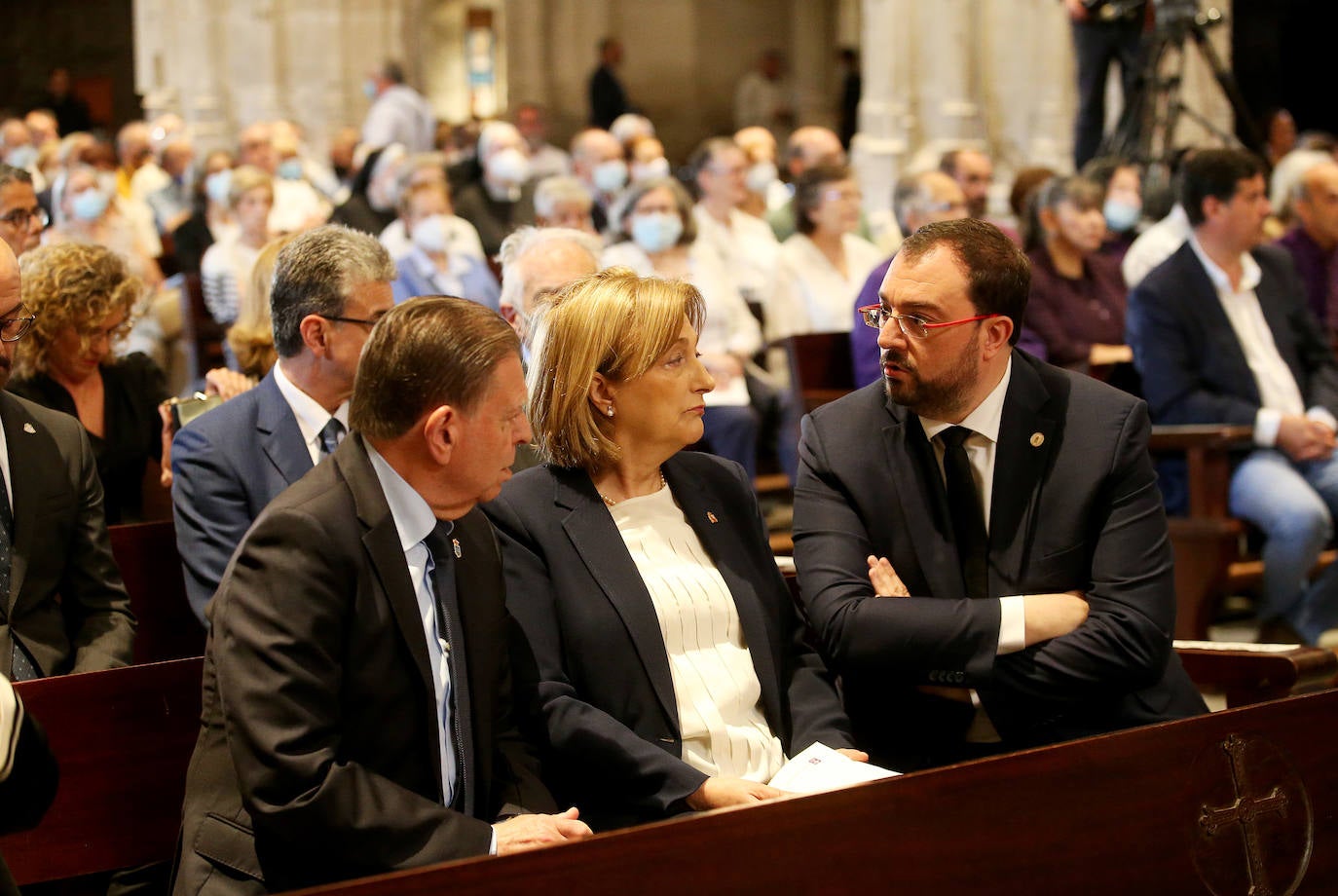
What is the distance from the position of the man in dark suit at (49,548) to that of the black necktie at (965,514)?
4.99ft

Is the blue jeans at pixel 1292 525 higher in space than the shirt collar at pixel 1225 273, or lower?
lower

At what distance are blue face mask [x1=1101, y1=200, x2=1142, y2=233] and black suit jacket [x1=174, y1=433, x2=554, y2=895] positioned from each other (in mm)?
6209

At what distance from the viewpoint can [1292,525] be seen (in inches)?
177

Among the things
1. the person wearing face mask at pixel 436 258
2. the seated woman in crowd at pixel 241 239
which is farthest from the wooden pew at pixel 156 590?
the seated woman in crowd at pixel 241 239

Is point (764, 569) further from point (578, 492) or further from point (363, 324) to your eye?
point (363, 324)

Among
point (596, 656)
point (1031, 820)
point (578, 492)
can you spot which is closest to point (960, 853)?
point (1031, 820)

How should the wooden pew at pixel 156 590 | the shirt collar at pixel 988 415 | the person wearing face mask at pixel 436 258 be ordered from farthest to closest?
the person wearing face mask at pixel 436 258 → the wooden pew at pixel 156 590 → the shirt collar at pixel 988 415

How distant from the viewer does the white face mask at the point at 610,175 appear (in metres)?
9.56

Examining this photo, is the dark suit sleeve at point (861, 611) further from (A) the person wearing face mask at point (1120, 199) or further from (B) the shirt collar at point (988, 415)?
(A) the person wearing face mask at point (1120, 199)

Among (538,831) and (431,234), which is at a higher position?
(431,234)

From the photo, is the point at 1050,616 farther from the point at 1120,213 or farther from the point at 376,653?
the point at 1120,213

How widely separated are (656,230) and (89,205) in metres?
3.18

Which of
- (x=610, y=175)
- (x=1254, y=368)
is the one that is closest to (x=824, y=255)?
(x=1254, y=368)

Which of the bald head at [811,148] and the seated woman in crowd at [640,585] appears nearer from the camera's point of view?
the seated woman in crowd at [640,585]
